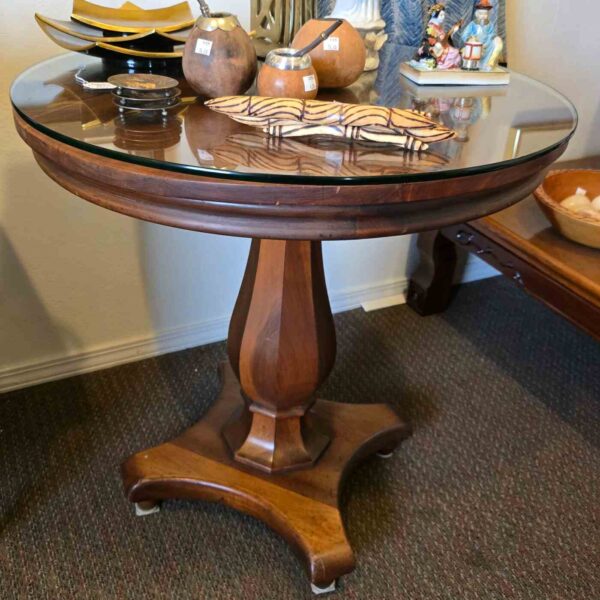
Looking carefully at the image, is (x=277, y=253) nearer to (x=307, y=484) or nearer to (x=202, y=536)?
(x=307, y=484)

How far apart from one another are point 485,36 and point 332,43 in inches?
13.7

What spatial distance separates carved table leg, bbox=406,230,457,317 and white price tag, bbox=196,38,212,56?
0.98 m

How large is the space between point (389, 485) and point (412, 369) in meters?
0.39

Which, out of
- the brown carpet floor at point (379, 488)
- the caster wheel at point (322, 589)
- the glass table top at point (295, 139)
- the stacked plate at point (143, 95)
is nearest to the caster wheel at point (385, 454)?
the brown carpet floor at point (379, 488)

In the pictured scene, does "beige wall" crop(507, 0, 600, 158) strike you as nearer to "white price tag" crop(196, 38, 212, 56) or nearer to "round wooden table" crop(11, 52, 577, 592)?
"round wooden table" crop(11, 52, 577, 592)

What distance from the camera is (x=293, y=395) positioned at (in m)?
1.09

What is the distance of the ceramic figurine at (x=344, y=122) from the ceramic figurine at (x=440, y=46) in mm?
366

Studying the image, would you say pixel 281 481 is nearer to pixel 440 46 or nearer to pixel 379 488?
pixel 379 488

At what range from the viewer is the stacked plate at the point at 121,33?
2.94 feet

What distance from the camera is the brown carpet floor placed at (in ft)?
3.48

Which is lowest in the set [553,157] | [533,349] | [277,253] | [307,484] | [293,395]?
[533,349]

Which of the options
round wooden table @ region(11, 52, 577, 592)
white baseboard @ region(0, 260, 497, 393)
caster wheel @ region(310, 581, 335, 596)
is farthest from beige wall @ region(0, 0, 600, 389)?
caster wheel @ region(310, 581, 335, 596)

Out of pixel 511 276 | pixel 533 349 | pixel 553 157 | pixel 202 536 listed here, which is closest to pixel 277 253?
pixel 553 157

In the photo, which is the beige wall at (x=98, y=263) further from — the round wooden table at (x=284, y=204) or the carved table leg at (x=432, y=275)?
the round wooden table at (x=284, y=204)
